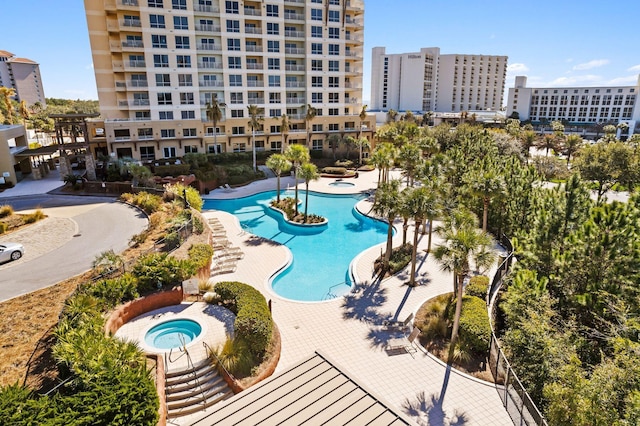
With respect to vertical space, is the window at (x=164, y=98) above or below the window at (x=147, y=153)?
above

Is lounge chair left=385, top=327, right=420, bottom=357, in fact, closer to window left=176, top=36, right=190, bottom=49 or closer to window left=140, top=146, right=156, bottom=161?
window left=140, top=146, right=156, bottom=161

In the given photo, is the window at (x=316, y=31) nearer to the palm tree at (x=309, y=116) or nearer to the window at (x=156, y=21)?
the palm tree at (x=309, y=116)

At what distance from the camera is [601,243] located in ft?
50.9

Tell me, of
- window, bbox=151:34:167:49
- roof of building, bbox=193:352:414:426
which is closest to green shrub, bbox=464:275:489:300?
roof of building, bbox=193:352:414:426

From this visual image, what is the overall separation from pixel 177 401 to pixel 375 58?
432ft

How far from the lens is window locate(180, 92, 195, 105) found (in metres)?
49.9

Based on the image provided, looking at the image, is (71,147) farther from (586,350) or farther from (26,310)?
(586,350)

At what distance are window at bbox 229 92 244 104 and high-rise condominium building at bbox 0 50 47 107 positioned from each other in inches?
4476

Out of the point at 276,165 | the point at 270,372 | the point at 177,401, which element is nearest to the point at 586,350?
the point at 270,372

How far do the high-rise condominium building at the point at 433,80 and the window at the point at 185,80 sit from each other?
8809cm

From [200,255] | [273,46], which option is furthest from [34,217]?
[273,46]

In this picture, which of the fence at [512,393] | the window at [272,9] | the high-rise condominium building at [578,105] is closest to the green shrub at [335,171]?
the window at [272,9]

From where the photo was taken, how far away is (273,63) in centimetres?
5403

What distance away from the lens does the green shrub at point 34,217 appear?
2711 cm
